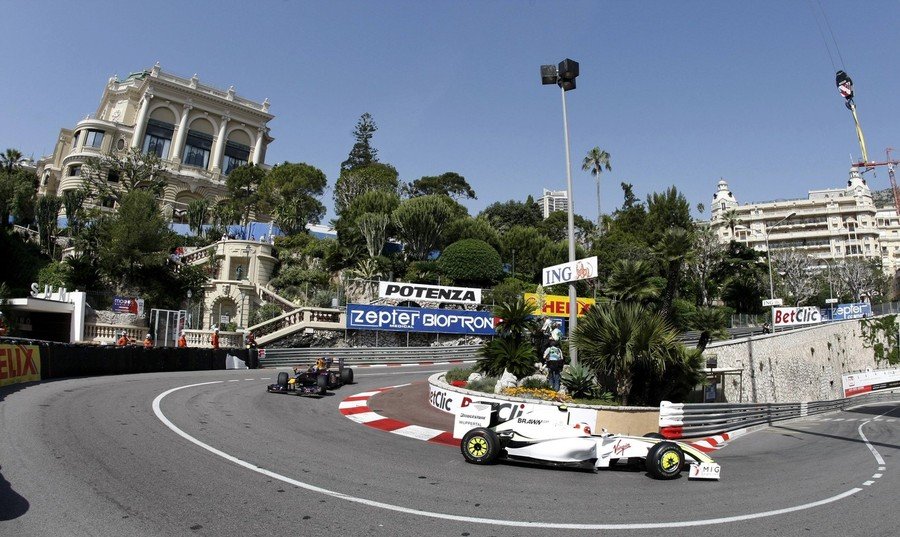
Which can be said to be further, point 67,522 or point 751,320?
point 751,320

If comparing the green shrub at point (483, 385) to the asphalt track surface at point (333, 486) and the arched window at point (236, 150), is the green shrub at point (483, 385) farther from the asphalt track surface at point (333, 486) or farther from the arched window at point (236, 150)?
the arched window at point (236, 150)

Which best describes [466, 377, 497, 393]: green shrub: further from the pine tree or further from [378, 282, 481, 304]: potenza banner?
the pine tree

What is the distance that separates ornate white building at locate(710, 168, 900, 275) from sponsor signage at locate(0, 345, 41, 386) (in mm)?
120387

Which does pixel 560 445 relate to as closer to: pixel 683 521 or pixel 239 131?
pixel 683 521

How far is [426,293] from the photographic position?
3950cm

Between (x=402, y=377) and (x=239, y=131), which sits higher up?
(x=239, y=131)

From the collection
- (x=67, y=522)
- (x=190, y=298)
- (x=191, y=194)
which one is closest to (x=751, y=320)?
(x=190, y=298)

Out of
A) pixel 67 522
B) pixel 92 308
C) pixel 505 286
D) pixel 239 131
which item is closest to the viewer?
pixel 67 522

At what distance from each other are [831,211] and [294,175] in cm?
11781

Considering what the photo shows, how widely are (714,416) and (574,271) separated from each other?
5.41m

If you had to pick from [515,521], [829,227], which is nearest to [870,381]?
[515,521]

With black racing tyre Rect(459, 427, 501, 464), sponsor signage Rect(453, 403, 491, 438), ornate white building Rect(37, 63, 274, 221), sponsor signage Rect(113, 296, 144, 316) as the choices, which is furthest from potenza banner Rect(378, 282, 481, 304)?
ornate white building Rect(37, 63, 274, 221)

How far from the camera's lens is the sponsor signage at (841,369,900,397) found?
43531 mm

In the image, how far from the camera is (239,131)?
8981cm
